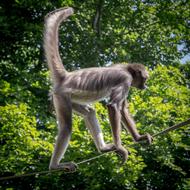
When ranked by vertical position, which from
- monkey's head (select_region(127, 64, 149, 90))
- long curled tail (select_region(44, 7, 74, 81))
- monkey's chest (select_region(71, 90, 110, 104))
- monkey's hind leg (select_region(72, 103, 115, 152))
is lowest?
→ monkey's hind leg (select_region(72, 103, 115, 152))

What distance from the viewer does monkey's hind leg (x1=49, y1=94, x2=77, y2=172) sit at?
22.9 ft

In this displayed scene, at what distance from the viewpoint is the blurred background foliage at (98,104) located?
13.7 m

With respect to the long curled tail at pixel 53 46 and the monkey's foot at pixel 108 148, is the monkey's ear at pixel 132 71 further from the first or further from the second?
the monkey's foot at pixel 108 148

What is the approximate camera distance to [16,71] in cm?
1762

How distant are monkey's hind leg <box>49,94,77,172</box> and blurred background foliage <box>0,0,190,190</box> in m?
6.36

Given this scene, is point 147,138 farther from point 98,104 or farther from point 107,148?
point 98,104

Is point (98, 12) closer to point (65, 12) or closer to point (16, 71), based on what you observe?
point (16, 71)

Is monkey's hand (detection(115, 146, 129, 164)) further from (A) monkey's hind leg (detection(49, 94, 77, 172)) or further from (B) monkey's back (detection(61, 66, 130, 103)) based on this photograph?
(B) monkey's back (detection(61, 66, 130, 103))

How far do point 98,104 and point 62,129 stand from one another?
7.49 m

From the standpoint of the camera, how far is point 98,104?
14547 mm

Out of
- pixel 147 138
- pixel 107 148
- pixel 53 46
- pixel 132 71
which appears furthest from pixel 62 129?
pixel 132 71

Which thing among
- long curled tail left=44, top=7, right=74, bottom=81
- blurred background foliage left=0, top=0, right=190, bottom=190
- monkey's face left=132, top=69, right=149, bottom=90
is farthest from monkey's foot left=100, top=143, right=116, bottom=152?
blurred background foliage left=0, top=0, right=190, bottom=190

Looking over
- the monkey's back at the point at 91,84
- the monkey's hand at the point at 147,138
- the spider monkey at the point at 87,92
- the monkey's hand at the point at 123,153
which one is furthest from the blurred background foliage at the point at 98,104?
the monkey's hand at the point at 123,153

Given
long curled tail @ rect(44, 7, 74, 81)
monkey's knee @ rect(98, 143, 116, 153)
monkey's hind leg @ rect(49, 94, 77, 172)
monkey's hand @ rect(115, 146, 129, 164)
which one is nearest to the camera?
monkey's hand @ rect(115, 146, 129, 164)
